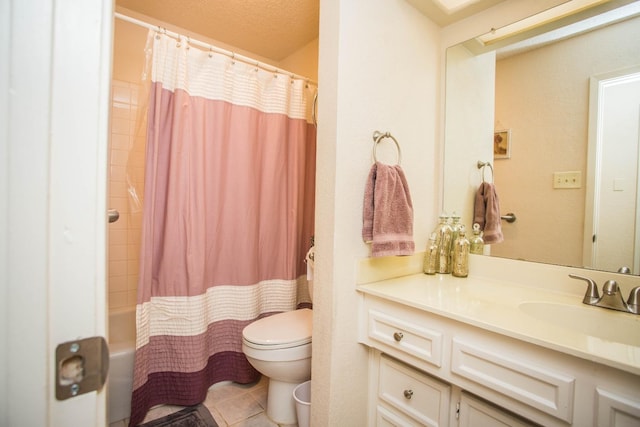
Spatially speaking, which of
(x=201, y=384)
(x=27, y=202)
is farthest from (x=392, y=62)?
(x=201, y=384)

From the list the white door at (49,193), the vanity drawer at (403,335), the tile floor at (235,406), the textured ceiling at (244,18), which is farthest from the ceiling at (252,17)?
the tile floor at (235,406)

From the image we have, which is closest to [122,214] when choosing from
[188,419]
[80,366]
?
[188,419]

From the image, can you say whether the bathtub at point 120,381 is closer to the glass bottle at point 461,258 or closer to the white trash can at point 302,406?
the white trash can at point 302,406

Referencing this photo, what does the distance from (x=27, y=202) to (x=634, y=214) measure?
1651mm

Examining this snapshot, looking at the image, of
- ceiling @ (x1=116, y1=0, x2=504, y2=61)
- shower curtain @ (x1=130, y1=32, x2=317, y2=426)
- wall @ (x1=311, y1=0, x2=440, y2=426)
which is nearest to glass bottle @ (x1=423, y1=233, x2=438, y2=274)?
wall @ (x1=311, y1=0, x2=440, y2=426)

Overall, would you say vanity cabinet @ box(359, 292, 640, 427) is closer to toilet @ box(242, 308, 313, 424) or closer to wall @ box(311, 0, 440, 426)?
wall @ box(311, 0, 440, 426)

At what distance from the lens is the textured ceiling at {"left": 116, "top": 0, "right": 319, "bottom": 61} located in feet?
5.73

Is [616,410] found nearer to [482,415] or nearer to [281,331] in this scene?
[482,415]

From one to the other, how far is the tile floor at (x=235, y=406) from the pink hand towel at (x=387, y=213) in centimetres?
107

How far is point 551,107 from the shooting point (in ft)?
4.02

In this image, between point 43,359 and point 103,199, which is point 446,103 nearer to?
point 103,199

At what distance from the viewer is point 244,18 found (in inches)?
73.9

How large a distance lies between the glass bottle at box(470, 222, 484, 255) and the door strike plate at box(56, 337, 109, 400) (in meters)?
1.54

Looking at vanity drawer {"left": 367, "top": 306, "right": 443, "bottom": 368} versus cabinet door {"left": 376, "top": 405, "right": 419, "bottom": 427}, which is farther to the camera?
cabinet door {"left": 376, "top": 405, "right": 419, "bottom": 427}
